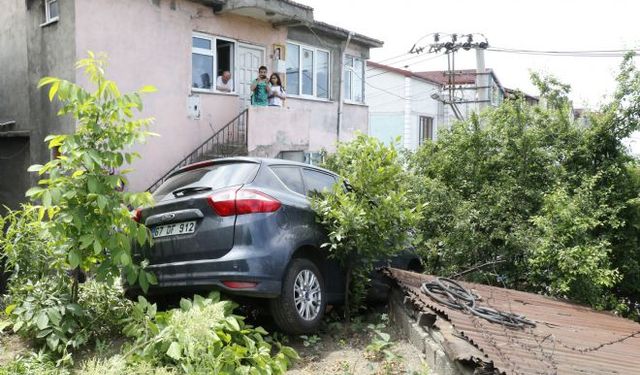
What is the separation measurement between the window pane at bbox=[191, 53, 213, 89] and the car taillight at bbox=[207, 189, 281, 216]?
892 cm

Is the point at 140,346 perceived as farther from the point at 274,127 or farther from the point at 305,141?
the point at 305,141

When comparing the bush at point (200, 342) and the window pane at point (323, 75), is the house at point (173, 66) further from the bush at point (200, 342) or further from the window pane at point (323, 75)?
the bush at point (200, 342)

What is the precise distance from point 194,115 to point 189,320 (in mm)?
9461

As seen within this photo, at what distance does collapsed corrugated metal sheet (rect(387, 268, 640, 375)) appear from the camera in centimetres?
425

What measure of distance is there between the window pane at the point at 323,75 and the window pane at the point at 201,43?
432cm

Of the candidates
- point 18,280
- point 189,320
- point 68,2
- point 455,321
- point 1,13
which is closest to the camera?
point 189,320

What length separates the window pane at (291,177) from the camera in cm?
573

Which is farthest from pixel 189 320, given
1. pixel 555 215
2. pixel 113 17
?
pixel 113 17

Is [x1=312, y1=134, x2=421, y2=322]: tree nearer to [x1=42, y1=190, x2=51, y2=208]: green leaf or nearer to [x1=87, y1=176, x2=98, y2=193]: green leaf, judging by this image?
[x1=87, y1=176, x2=98, y2=193]: green leaf

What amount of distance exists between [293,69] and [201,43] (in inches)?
128

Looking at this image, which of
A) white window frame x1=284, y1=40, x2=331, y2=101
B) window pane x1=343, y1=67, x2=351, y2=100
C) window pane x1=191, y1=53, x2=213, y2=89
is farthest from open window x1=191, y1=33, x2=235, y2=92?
window pane x1=343, y1=67, x2=351, y2=100

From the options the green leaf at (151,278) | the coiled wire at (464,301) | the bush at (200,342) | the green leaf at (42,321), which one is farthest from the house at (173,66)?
the coiled wire at (464,301)

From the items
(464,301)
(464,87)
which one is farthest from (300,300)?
(464,87)

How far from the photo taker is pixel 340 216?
5.53 meters
